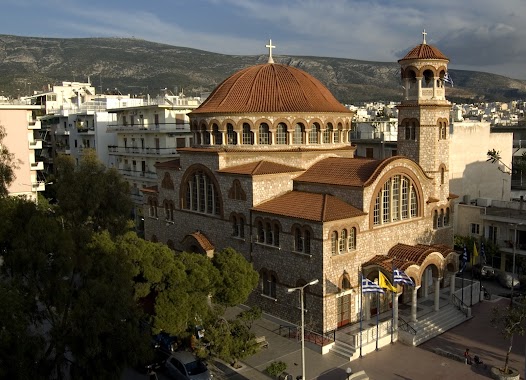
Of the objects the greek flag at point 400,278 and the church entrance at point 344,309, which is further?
the church entrance at point 344,309

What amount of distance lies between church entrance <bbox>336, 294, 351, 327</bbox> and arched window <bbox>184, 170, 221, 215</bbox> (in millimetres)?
9504

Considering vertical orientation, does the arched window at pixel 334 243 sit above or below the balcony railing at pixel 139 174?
below

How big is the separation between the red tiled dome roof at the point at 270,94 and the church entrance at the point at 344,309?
40.1 ft

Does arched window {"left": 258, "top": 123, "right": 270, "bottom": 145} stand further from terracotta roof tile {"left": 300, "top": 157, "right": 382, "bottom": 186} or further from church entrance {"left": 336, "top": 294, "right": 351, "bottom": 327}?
church entrance {"left": 336, "top": 294, "right": 351, "bottom": 327}

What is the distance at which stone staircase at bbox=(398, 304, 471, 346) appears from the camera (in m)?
26.2

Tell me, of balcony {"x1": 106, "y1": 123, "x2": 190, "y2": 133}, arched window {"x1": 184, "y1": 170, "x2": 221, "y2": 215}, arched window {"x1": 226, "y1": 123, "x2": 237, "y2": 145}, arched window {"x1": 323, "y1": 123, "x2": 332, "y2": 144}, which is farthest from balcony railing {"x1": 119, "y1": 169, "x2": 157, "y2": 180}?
arched window {"x1": 323, "y1": 123, "x2": 332, "y2": 144}

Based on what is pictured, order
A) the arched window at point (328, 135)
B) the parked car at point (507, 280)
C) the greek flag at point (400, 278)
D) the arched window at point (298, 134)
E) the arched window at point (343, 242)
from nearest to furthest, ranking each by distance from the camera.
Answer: the greek flag at point (400, 278), the arched window at point (343, 242), the arched window at point (298, 134), the parked car at point (507, 280), the arched window at point (328, 135)

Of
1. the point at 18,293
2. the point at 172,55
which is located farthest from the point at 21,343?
the point at 172,55

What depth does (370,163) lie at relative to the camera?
95.7 ft

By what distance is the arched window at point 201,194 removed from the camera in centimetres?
3241

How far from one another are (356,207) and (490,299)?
11.7 m

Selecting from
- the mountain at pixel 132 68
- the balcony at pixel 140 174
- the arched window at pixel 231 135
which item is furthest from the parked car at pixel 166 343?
the mountain at pixel 132 68

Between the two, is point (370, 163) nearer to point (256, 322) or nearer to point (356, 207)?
point (356, 207)

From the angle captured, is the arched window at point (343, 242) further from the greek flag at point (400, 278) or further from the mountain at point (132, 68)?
the mountain at point (132, 68)
